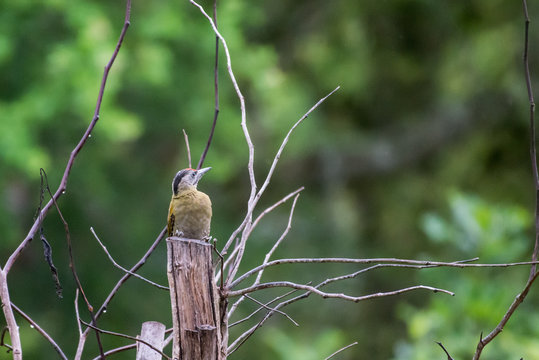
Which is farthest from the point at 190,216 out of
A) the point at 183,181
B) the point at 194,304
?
the point at 194,304

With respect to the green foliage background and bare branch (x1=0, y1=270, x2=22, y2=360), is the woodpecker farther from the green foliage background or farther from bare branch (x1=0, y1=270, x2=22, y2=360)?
the green foliage background

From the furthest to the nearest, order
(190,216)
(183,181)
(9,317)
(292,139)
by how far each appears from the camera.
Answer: (292,139)
(183,181)
(190,216)
(9,317)

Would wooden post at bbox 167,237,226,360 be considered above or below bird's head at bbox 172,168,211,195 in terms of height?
below

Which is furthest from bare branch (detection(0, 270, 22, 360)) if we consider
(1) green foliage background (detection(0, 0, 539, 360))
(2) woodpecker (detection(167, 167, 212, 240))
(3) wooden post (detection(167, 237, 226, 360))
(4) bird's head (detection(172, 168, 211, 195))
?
(1) green foliage background (detection(0, 0, 539, 360))

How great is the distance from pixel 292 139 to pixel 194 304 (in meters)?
7.30

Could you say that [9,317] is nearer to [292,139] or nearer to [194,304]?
[194,304]

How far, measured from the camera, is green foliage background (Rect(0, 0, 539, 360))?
23.9ft

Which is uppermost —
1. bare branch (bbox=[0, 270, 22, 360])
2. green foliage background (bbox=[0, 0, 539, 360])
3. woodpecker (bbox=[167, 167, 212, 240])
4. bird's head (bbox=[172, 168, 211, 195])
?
green foliage background (bbox=[0, 0, 539, 360])

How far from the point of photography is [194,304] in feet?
6.80

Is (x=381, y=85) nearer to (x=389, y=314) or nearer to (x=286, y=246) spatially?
(x=286, y=246)

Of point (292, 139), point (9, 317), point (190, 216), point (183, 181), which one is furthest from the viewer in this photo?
point (292, 139)

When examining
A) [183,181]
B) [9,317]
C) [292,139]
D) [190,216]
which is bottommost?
[9,317]

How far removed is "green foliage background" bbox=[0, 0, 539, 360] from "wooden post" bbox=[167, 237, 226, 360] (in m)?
3.95

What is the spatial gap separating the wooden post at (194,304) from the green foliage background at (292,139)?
155 inches
